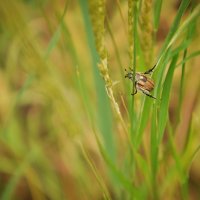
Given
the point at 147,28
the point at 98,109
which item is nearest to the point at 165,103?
the point at 147,28

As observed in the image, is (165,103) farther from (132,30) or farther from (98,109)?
(98,109)

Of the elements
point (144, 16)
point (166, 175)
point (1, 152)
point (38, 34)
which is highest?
point (38, 34)

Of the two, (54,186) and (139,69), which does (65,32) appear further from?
(54,186)

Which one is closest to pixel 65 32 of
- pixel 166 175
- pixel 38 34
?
pixel 166 175

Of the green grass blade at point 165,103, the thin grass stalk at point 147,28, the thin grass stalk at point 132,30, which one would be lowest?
the green grass blade at point 165,103

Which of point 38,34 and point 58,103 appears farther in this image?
point 38,34

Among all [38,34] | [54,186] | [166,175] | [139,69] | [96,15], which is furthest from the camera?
[38,34]

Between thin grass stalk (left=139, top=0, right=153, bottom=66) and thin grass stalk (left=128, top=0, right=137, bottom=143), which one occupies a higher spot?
thin grass stalk (left=139, top=0, right=153, bottom=66)

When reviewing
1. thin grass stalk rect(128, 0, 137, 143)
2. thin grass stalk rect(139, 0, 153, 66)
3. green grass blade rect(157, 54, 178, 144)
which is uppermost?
thin grass stalk rect(139, 0, 153, 66)
